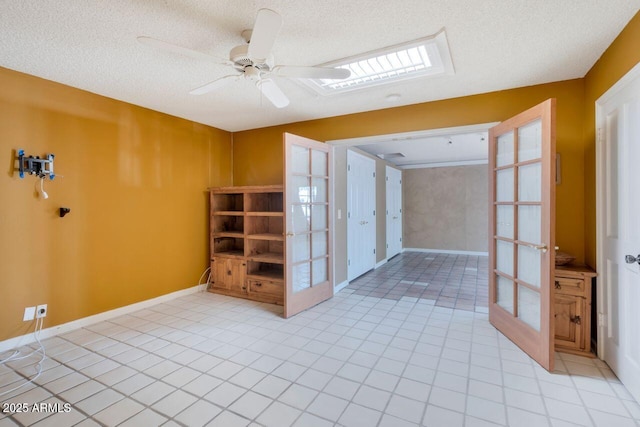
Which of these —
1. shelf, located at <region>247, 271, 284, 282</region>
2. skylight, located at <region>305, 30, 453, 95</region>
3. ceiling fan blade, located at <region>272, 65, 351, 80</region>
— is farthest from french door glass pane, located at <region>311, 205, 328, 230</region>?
ceiling fan blade, located at <region>272, 65, 351, 80</region>

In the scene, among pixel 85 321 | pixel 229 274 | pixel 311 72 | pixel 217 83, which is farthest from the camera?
pixel 229 274

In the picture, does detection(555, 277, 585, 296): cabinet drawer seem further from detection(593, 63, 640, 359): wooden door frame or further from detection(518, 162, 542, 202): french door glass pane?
detection(518, 162, 542, 202): french door glass pane

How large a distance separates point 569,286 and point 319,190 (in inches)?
103

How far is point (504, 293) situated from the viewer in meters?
2.88

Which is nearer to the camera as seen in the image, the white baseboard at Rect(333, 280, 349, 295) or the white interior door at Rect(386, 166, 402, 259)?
the white baseboard at Rect(333, 280, 349, 295)

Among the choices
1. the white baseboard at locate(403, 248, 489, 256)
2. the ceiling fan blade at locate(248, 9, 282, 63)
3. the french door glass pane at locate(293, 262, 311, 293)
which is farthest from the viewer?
the white baseboard at locate(403, 248, 489, 256)

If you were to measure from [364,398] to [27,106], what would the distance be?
3674 mm

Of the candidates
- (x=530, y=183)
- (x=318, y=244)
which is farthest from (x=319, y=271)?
(x=530, y=183)

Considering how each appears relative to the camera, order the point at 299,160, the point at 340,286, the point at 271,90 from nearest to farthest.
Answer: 1. the point at 271,90
2. the point at 299,160
3. the point at 340,286

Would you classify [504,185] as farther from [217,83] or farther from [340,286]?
[217,83]

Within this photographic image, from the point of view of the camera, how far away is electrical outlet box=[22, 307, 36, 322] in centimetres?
264

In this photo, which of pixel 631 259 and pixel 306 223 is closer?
pixel 631 259

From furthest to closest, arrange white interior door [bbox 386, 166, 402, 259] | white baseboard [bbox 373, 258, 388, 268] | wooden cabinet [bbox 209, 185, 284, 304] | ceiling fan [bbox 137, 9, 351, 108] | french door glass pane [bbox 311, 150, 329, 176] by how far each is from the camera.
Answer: white interior door [bbox 386, 166, 402, 259] < white baseboard [bbox 373, 258, 388, 268] < wooden cabinet [bbox 209, 185, 284, 304] < french door glass pane [bbox 311, 150, 329, 176] < ceiling fan [bbox 137, 9, 351, 108]

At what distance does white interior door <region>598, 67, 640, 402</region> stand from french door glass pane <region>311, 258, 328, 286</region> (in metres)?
2.65
